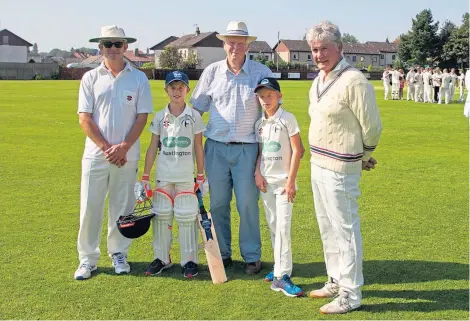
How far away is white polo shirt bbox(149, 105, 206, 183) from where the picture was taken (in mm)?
5164

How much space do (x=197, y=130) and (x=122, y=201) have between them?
38.6 inches

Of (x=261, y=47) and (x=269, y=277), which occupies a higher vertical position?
(x=261, y=47)

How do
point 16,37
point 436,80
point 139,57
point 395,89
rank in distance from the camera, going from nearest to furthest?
point 436,80 < point 395,89 < point 16,37 < point 139,57

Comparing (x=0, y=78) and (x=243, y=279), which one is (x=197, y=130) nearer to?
(x=243, y=279)

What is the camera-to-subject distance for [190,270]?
5.27 m

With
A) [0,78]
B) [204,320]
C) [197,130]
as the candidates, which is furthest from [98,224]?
[0,78]

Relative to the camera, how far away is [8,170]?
33.4ft

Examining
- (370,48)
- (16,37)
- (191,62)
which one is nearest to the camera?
(191,62)

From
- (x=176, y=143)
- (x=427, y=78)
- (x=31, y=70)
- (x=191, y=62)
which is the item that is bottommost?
(x=176, y=143)

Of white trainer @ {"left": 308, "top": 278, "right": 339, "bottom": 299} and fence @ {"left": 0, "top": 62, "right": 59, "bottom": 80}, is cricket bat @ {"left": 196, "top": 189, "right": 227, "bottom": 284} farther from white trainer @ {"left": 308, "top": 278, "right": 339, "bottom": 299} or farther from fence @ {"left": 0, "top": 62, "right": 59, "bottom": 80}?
fence @ {"left": 0, "top": 62, "right": 59, "bottom": 80}

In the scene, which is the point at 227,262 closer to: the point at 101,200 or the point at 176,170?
A: the point at 176,170

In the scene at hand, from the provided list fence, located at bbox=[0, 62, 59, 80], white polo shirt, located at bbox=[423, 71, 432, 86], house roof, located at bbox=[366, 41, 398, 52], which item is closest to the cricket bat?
white polo shirt, located at bbox=[423, 71, 432, 86]

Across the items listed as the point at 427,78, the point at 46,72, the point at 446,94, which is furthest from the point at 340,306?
the point at 46,72

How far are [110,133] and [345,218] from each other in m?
2.21
